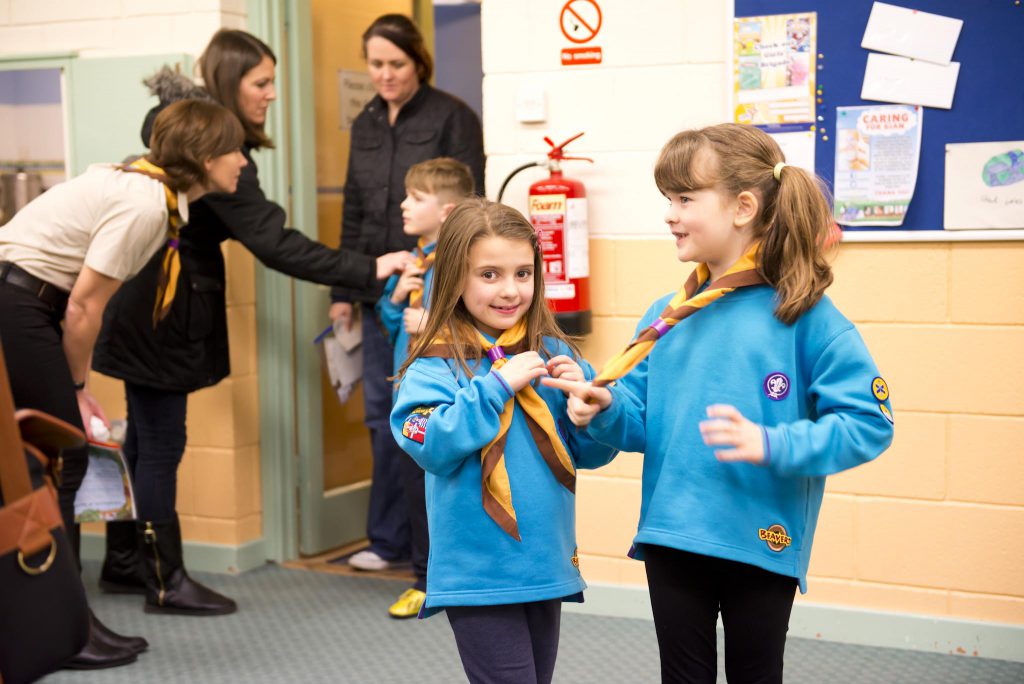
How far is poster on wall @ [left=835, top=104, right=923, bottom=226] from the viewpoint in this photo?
9.55 ft

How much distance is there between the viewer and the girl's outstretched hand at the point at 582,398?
71.0 inches

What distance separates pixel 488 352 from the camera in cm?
193

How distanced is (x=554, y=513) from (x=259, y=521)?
2286 mm

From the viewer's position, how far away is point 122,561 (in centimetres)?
364

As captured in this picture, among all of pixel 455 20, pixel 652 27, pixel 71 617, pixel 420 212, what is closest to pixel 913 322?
pixel 652 27

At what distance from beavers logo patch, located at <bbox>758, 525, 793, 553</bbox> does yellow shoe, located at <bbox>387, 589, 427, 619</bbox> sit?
5.77 feet

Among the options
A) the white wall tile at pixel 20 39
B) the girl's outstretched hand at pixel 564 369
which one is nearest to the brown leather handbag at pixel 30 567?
the girl's outstretched hand at pixel 564 369

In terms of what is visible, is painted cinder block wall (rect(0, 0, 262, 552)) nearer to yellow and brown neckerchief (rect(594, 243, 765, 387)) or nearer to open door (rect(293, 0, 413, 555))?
open door (rect(293, 0, 413, 555))

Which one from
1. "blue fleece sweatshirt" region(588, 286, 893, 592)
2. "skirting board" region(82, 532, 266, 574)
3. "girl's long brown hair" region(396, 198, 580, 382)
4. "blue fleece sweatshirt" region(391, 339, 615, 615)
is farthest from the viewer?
"skirting board" region(82, 532, 266, 574)

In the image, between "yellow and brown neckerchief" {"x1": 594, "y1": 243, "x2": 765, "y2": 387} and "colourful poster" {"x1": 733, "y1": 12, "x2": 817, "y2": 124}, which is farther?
"colourful poster" {"x1": 733, "y1": 12, "x2": 817, "y2": 124}

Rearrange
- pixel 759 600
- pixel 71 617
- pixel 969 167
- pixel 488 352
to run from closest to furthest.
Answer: pixel 71 617 → pixel 759 600 → pixel 488 352 → pixel 969 167

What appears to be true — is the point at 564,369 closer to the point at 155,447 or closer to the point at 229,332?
the point at 155,447

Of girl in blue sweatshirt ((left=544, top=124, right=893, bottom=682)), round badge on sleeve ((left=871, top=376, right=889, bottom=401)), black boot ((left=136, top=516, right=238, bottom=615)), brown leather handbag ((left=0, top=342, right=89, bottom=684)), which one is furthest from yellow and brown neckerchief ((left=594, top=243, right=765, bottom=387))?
black boot ((left=136, top=516, right=238, bottom=615))

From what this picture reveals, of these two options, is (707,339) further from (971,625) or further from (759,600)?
(971,625)
